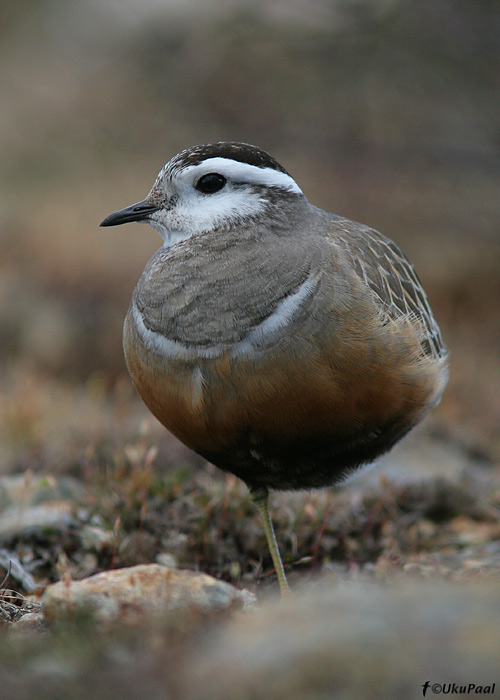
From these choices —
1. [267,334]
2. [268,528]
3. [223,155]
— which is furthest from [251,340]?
[268,528]

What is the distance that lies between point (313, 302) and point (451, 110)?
7379mm

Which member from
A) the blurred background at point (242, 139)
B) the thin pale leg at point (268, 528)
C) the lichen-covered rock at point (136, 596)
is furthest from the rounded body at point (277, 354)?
the blurred background at point (242, 139)

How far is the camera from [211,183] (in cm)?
438

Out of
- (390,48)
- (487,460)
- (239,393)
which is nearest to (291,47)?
(390,48)

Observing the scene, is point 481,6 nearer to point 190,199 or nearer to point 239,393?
point 190,199

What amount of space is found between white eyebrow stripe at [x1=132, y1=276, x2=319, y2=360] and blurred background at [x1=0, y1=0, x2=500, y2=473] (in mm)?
2212

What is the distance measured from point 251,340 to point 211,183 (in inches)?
38.8

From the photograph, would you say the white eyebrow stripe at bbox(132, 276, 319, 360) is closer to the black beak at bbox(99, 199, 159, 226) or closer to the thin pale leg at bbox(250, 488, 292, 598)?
the black beak at bbox(99, 199, 159, 226)

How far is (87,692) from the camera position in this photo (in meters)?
2.21

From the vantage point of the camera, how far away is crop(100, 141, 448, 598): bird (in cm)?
388

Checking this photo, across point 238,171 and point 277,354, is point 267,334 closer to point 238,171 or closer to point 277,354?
point 277,354

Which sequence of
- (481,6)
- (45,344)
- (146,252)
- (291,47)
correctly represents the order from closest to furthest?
(481,6), (45,344), (146,252), (291,47)

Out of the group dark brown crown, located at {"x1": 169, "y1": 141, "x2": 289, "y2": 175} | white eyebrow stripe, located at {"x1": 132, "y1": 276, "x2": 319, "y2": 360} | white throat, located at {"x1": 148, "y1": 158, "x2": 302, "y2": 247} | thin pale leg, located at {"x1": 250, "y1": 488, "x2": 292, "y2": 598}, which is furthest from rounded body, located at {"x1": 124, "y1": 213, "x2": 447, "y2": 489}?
dark brown crown, located at {"x1": 169, "y1": 141, "x2": 289, "y2": 175}

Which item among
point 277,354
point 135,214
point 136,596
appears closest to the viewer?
point 136,596
